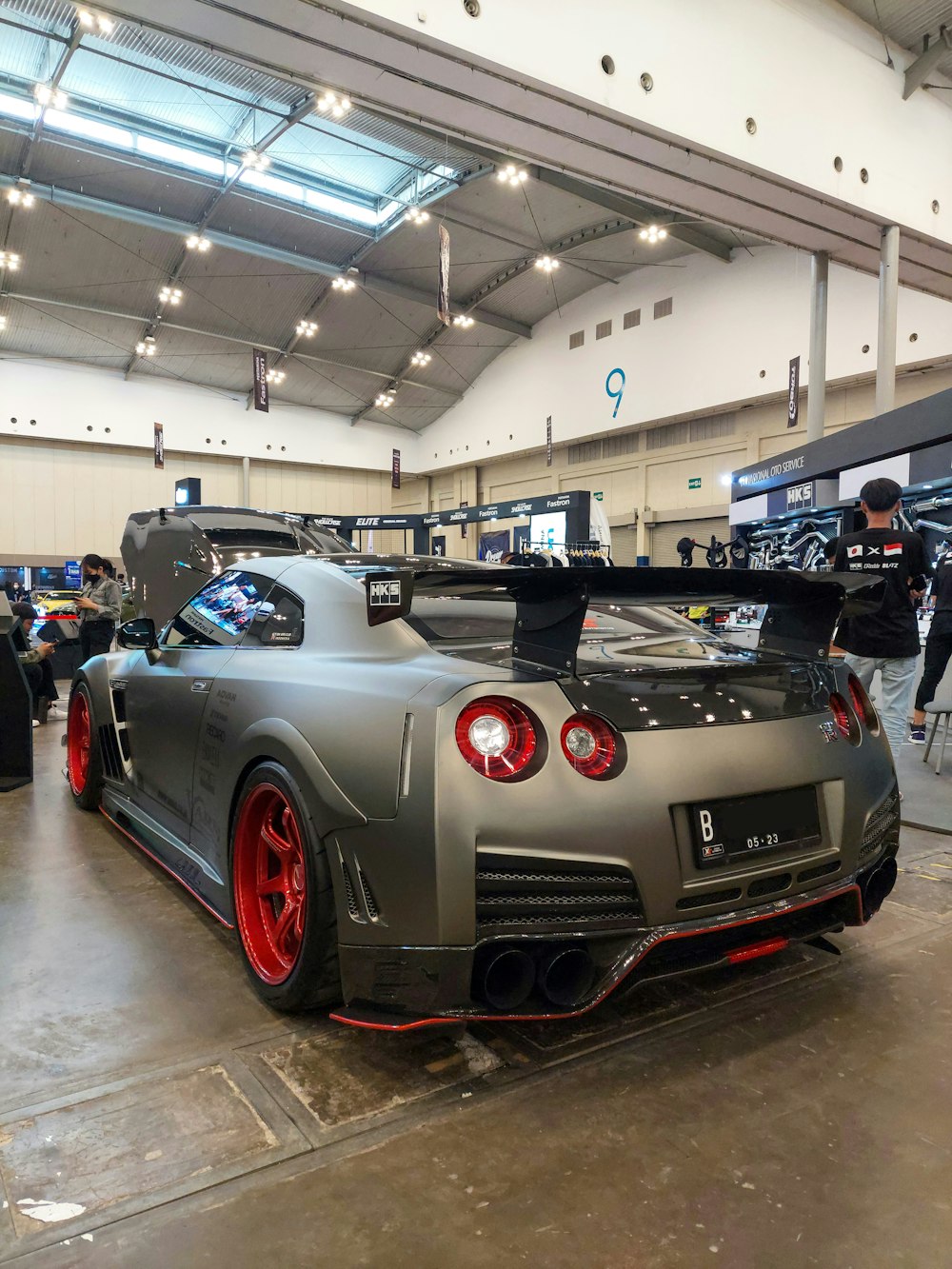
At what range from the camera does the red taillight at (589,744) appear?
5.02 feet

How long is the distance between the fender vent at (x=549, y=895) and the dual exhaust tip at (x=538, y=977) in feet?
0.16

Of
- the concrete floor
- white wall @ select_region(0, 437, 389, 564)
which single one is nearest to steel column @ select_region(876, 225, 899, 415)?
the concrete floor

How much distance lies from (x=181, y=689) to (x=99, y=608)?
5358mm

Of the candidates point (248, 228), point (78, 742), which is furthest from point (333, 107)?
point (248, 228)

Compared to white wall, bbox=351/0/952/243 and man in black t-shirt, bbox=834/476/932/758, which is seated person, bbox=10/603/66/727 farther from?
man in black t-shirt, bbox=834/476/932/758

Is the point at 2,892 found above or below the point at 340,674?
below

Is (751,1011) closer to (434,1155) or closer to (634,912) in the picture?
(634,912)

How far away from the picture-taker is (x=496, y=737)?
59.6 inches

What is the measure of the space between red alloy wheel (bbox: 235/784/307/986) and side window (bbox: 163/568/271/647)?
607 millimetres

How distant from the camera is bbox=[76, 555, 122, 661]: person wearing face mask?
23.9ft

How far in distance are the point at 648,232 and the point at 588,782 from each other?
49.0ft

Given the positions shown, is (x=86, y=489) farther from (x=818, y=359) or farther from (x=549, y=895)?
(x=549, y=895)

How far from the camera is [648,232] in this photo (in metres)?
14.1

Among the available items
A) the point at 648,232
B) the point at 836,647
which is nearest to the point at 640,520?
the point at 648,232
